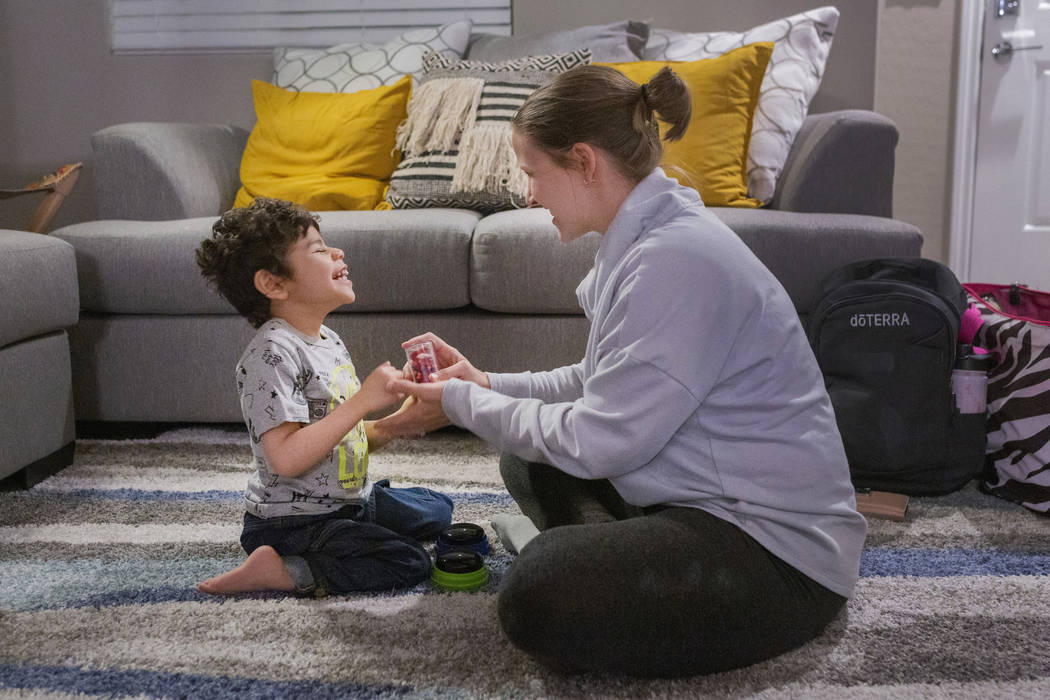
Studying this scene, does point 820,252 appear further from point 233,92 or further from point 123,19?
point 123,19

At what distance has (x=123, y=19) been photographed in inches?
130

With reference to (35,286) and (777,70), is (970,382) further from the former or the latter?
(35,286)

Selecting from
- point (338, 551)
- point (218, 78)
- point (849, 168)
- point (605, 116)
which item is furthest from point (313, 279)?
point (218, 78)

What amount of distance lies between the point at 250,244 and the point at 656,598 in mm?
783

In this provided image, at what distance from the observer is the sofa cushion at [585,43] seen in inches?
106

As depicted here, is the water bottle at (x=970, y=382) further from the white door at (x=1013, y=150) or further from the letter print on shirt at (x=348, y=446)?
the white door at (x=1013, y=150)

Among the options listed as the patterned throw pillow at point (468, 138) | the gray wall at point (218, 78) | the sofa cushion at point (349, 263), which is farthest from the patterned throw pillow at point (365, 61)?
the sofa cushion at point (349, 263)

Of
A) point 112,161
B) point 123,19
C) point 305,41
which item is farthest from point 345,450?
point 123,19

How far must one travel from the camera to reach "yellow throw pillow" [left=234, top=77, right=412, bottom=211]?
8.36 ft

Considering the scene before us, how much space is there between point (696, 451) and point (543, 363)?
3.32ft

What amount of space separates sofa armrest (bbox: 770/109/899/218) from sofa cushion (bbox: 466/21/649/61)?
0.71m

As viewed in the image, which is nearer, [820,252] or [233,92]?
[820,252]

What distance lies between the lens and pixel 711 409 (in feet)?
3.49

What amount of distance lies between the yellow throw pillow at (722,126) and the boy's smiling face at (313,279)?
3.96 feet
